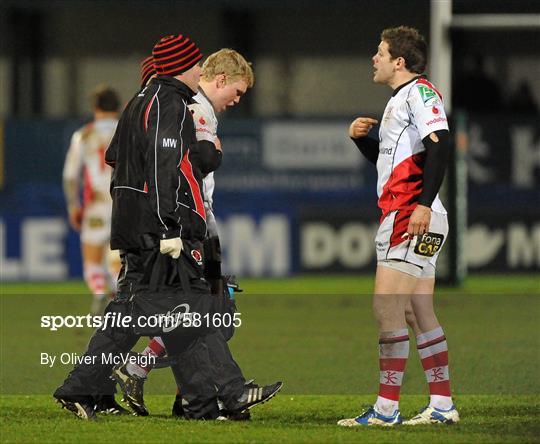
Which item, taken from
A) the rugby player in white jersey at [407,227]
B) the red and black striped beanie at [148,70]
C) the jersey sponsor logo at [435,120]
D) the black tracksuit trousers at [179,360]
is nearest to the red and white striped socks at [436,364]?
the rugby player in white jersey at [407,227]

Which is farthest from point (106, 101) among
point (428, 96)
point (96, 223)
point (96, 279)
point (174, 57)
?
point (428, 96)

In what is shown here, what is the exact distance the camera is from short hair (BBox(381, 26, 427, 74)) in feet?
23.9

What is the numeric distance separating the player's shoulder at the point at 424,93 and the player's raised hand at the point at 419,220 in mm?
518

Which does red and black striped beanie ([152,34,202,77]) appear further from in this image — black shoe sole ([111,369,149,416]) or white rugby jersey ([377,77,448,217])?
black shoe sole ([111,369,149,416])

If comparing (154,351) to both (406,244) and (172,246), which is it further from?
(406,244)

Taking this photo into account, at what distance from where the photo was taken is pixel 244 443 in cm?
671

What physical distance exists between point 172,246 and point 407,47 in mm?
1528

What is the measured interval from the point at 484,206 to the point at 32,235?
5.48 metres

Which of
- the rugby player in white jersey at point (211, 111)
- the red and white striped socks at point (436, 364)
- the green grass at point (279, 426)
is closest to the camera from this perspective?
the green grass at point (279, 426)

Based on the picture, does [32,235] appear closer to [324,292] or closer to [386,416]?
[324,292]

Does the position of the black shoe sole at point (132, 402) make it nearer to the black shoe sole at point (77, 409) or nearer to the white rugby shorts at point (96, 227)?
the black shoe sole at point (77, 409)

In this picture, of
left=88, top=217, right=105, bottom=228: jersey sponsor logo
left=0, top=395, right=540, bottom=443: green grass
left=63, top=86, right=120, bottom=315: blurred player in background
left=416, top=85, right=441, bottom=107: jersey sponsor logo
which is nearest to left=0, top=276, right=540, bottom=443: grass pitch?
left=0, top=395, right=540, bottom=443: green grass

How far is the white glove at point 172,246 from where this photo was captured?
7020 mm

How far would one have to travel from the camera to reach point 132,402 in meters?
7.67
